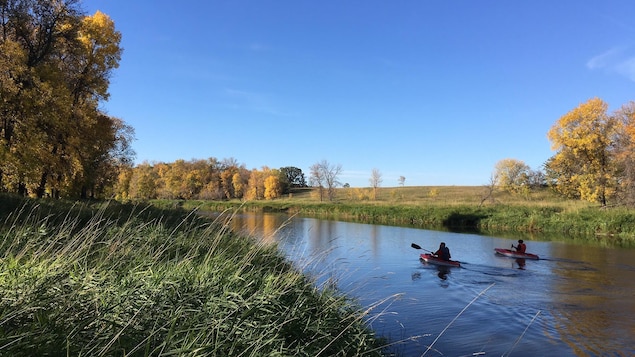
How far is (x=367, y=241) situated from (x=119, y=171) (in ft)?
66.5

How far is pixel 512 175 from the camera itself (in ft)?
232

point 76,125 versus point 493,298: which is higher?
point 76,125

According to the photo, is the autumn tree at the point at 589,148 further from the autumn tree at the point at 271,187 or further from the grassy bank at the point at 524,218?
the autumn tree at the point at 271,187

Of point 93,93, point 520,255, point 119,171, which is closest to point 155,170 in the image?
point 119,171

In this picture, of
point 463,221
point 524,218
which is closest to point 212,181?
point 463,221

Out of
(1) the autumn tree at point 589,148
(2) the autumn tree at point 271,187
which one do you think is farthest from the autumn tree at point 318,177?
(1) the autumn tree at point 589,148

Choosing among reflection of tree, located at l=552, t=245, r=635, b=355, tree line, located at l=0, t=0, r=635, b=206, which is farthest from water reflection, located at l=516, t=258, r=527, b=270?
tree line, located at l=0, t=0, r=635, b=206

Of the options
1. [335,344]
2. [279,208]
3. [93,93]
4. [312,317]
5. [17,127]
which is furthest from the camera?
[279,208]

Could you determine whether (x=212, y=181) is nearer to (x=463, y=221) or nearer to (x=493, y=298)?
(x=463, y=221)

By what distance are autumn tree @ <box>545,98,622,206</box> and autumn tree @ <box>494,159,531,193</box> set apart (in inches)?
913

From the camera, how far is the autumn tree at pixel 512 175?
6581 centimetres

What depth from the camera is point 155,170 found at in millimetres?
105250

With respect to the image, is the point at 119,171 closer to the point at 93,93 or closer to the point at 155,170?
the point at 93,93

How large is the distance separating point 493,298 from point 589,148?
33.9 metres
